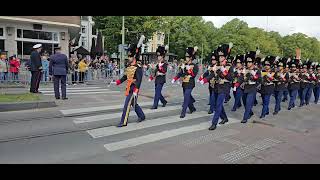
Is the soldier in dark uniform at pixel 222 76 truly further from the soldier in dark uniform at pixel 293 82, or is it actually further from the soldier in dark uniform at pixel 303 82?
the soldier in dark uniform at pixel 303 82

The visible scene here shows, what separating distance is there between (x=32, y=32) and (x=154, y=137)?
18.3m

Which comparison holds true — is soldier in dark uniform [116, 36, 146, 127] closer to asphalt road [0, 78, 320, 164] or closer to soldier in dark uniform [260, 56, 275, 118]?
asphalt road [0, 78, 320, 164]

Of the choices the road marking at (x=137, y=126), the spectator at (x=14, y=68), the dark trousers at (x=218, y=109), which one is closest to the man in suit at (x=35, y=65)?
the spectator at (x=14, y=68)

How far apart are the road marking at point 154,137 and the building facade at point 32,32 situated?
1565cm

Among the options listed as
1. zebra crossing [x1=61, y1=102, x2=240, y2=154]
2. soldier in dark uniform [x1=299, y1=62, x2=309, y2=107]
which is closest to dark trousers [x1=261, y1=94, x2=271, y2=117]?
zebra crossing [x1=61, y1=102, x2=240, y2=154]

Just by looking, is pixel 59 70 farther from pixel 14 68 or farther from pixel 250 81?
pixel 250 81

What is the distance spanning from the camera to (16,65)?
16.2 meters
